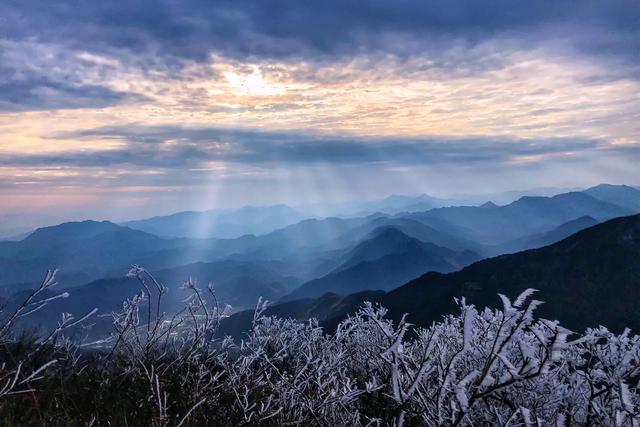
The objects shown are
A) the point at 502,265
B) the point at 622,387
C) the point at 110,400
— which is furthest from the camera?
the point at 502,265

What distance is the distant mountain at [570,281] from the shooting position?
127312 millimetres

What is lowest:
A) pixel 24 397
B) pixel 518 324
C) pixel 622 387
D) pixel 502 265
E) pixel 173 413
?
pixel 502 265

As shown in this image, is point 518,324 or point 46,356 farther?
point 46,356

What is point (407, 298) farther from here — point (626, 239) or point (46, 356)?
point (46, 356)

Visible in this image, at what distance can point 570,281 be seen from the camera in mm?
145500

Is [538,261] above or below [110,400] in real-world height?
Answer: below

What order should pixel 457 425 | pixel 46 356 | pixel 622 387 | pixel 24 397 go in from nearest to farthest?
pixel 622 387 < pixel 457 425 < pixel 24 397 < pixel 46 356

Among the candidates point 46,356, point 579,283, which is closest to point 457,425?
point 46,356

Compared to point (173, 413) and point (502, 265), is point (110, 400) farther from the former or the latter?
point (502, 265)

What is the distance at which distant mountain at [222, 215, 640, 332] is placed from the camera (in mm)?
127312

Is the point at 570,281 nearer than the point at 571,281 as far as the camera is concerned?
No

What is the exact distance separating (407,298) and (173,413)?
18539 cm

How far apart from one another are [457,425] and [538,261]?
6859 inches

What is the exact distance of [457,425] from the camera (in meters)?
3.17
